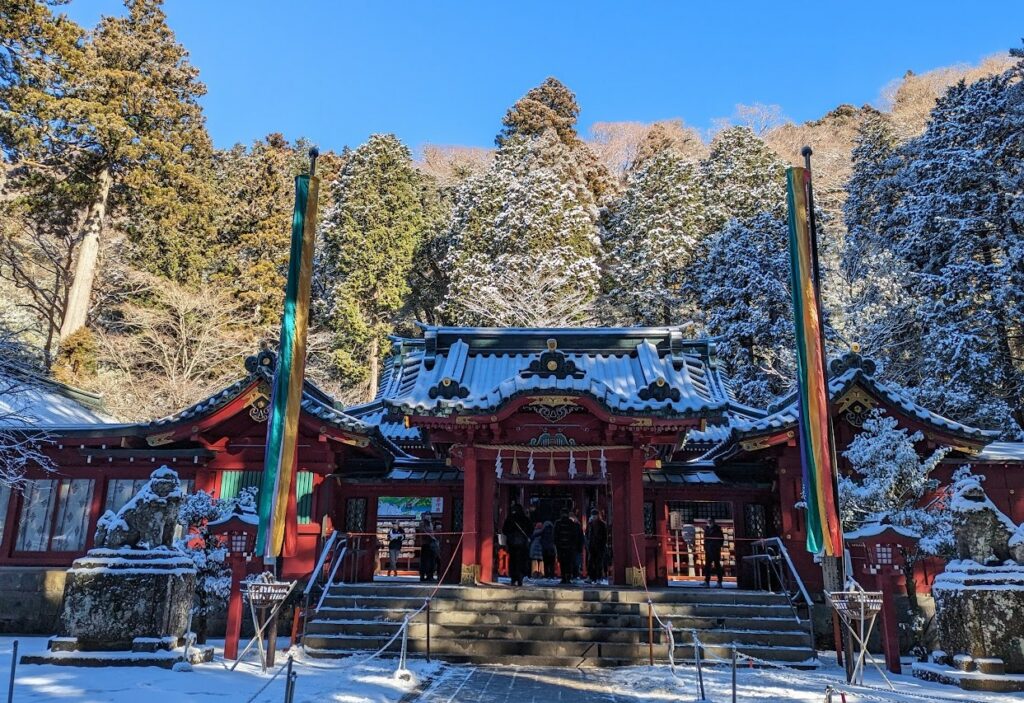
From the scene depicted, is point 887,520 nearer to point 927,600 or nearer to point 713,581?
point 927,600

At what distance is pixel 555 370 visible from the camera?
13586 mm

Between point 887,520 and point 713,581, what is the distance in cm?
915

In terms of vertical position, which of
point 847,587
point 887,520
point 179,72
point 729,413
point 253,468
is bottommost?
point 847,587

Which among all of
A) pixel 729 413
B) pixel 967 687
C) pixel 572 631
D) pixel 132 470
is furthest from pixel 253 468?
pixel 967 687

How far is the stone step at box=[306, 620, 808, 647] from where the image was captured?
457 inches

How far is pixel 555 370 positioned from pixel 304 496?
239 inches

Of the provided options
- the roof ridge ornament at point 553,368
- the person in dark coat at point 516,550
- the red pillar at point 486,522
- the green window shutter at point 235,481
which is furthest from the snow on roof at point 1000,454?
the green window shutter at point 235,481

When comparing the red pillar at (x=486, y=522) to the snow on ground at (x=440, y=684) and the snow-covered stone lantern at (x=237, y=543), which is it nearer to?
the snow on ground at (x=440, y=684)

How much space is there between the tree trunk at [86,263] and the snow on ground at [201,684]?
64.0 feet

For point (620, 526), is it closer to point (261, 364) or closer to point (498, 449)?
point (498, 449)

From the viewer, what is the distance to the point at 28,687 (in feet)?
24.4

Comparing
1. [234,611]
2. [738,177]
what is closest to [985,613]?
[234,611]

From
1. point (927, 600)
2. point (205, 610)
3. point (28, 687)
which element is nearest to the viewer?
point (28, 687)

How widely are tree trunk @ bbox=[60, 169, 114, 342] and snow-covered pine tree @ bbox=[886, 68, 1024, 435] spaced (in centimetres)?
2930
